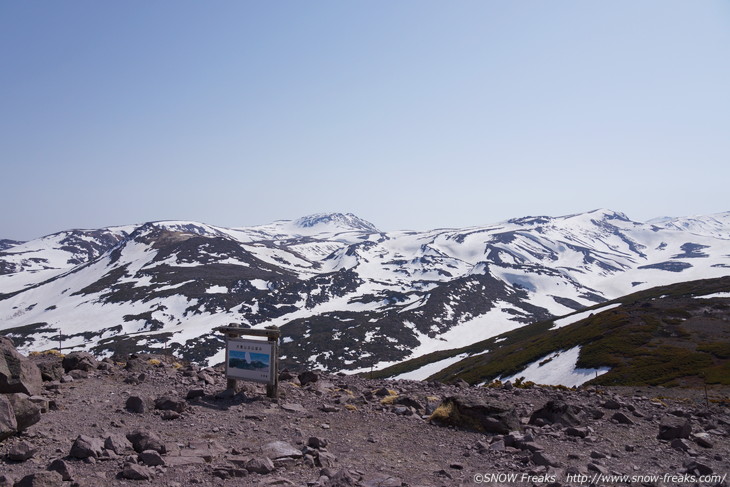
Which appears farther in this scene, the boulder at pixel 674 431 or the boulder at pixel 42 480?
the boulder at pixel 674 431

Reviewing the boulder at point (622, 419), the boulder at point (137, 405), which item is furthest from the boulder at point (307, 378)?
the boulder at point (622, 419)

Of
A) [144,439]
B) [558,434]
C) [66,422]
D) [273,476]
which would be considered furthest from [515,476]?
[66,422]

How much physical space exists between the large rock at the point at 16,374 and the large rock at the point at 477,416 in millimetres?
12127

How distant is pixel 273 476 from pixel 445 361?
9880cm

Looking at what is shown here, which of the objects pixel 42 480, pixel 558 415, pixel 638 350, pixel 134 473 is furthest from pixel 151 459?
pixel 638 350

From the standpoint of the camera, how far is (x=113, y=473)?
9.29 m

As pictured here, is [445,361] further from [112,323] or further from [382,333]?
[112,323]

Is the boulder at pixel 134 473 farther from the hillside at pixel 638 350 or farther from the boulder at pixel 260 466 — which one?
the hillside at pixel 638 350

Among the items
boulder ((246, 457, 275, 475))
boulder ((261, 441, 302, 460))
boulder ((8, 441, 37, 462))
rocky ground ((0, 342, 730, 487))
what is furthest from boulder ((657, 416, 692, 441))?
boulder ((8, 441, 37, 462))

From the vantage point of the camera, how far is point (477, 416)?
48.1ft

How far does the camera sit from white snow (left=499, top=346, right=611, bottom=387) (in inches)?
2144

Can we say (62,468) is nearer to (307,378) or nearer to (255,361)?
(255,361)

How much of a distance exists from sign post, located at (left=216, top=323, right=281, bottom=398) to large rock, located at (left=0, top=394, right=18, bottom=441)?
23.9 ft

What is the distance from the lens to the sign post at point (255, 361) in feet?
54.6
